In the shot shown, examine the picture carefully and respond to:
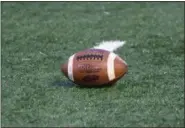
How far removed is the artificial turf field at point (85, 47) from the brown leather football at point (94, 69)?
0.10 meters

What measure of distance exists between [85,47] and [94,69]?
6.54 feet

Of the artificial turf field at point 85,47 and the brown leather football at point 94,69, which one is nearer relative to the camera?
the artificial turf field at point 85,47

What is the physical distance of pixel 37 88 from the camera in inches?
204

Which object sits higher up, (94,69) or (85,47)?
(94,69)

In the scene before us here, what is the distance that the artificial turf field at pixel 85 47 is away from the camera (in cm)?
445

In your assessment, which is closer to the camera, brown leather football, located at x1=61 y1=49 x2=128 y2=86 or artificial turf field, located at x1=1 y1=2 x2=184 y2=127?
artificial turf field, located at x1=1 y1=2 x2=184 y2=127

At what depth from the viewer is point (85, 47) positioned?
6941 mm

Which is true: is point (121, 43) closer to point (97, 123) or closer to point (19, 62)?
point (19, 62)

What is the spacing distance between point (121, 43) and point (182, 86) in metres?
2.01

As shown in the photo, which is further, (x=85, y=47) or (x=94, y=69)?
(x=85, y=47)

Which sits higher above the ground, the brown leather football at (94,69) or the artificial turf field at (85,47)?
the brown leather football at (94,69)

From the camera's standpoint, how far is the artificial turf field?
4.45 metres

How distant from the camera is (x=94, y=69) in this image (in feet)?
16.3

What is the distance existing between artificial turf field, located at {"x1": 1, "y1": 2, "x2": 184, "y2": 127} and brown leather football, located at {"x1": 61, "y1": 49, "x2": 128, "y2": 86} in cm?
10
